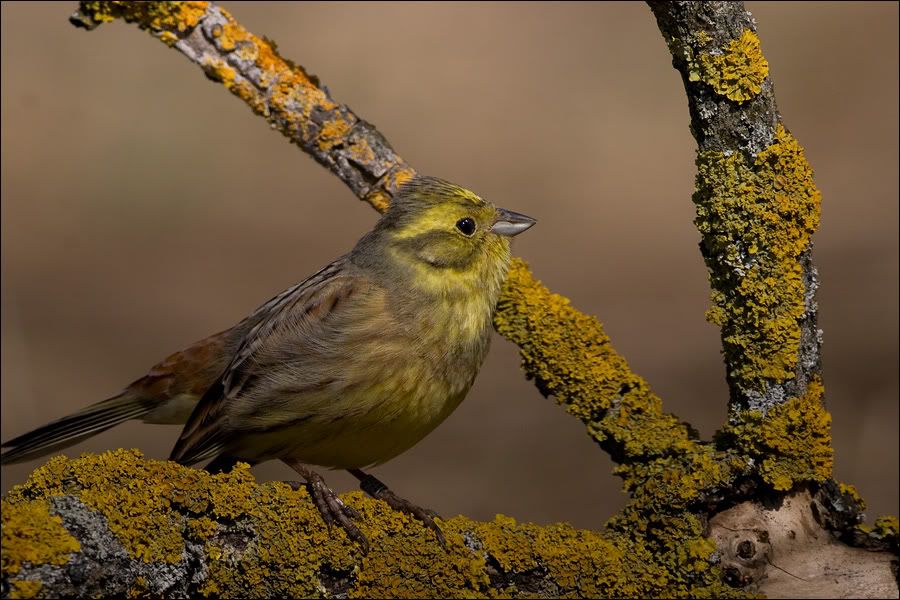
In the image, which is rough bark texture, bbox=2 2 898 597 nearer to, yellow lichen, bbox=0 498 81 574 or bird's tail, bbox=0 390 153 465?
yellow lichen, bbox=0 498 81 574

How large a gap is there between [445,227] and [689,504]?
122cm

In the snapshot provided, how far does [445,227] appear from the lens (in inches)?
145

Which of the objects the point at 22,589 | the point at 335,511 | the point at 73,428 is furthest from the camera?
the point at 73,428

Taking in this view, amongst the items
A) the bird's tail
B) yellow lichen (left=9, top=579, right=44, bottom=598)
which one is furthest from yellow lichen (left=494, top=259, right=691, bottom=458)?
yellow lichen (left=9, top=579, right=44, bottom=598)

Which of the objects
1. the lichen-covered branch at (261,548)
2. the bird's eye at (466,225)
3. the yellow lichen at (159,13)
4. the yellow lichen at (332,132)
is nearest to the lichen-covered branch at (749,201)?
the lichen-covered branch at (261,548)

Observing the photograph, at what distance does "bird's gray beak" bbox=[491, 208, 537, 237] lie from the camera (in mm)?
3688

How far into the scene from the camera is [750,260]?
2.95 meters

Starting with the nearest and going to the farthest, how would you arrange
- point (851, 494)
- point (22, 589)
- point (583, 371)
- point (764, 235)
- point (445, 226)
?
point (22, 589) → point (764, 235) → point (851, 494) → point (583, 371) → point (445, 226)

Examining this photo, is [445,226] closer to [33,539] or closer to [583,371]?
[583,371]

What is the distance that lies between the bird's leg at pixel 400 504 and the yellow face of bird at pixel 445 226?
0.72m

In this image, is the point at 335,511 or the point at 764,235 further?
the point at 764,235

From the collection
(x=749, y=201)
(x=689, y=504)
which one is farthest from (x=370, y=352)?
(x=749, y=201)

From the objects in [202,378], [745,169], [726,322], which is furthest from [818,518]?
[202,378]

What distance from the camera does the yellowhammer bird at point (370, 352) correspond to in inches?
135
